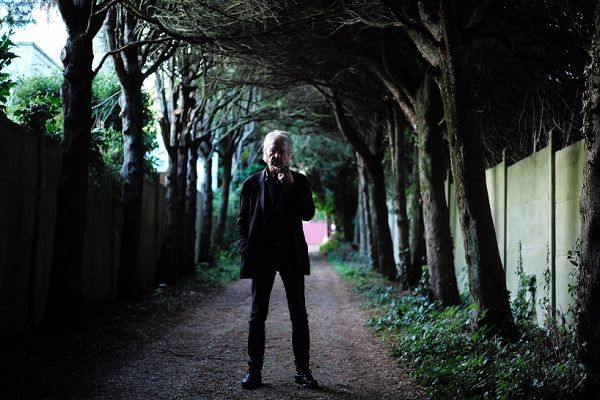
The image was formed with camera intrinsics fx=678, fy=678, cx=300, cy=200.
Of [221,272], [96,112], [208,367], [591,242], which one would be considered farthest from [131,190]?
[221,272]

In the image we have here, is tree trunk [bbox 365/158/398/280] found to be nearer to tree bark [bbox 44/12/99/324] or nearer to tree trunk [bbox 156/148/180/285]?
tree trunk [bbox 156/148/180/285]

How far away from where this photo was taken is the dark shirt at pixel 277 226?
17.7 ft

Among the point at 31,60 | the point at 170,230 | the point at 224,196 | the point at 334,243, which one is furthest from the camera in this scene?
the point at 334,243

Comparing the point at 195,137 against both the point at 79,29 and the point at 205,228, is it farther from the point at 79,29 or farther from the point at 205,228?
the point at 79,29

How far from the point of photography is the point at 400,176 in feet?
50.4

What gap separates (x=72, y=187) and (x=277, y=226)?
3.10 m

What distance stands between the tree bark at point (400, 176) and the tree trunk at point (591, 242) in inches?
371

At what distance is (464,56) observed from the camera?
24.9 ft

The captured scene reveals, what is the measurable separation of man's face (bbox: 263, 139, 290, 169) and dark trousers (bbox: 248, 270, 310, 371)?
0.86m

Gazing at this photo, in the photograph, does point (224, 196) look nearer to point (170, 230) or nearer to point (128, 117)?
point (170, 230)

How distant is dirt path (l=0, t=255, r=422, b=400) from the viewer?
534cm

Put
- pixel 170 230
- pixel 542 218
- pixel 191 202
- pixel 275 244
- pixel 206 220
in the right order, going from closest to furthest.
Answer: pixel 275 244, pixel 542 218, pixel 170 230, pixel 191 202, pixel 206 220

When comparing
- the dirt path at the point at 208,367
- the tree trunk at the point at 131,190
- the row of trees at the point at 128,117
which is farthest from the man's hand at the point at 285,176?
the tree trunk at the point at 131,190

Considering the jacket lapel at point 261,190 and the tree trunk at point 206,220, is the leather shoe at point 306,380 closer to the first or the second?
the jacket lapel at point 261,190
